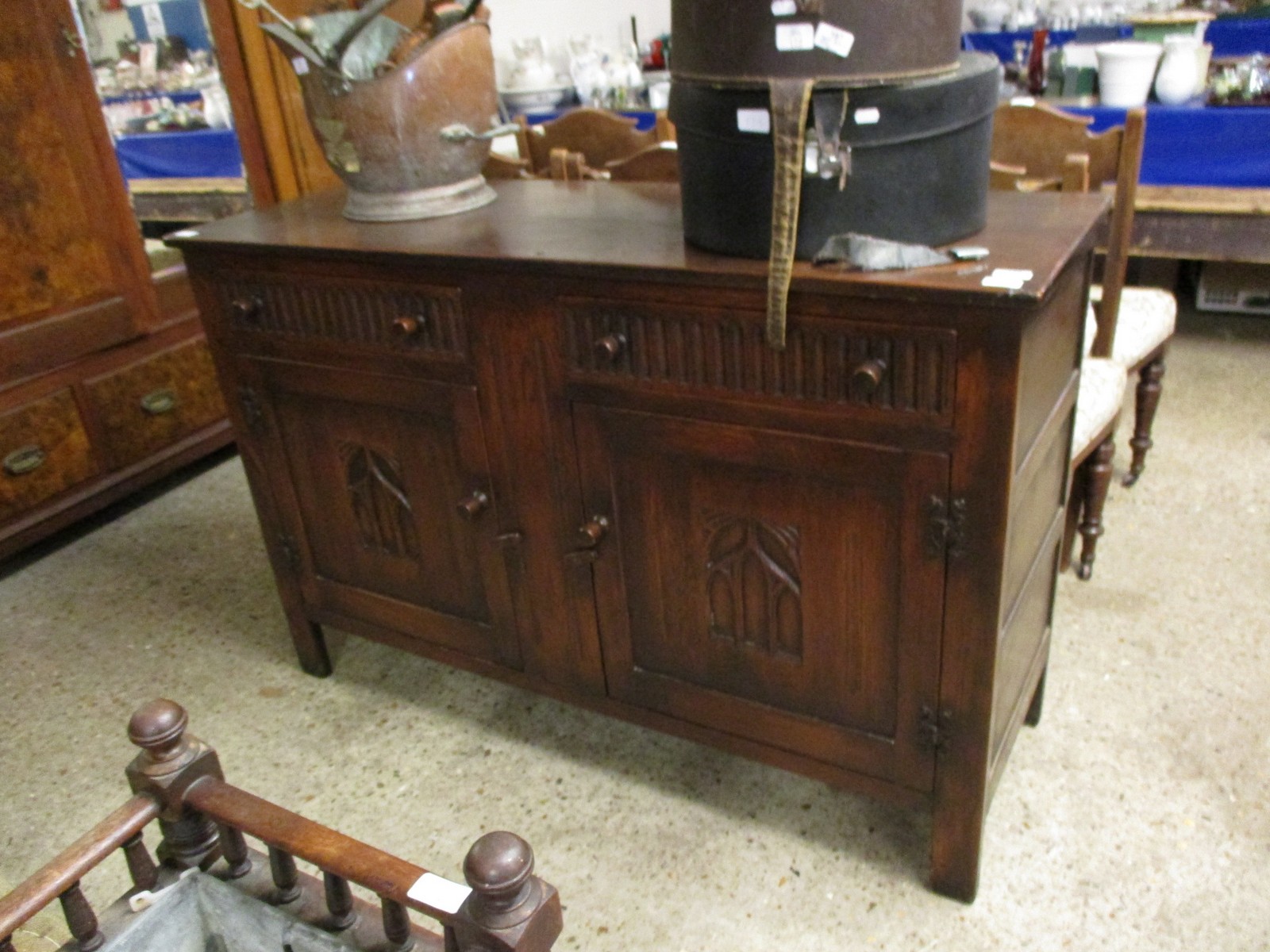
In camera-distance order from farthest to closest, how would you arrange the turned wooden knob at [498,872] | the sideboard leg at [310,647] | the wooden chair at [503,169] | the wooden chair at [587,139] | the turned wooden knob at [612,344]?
the wooden chair at [587,139] → the wooden chair at [503,169] → the sideboard leg at [310,647] → the turned wooden knob at [612,344] → the turned wooden knob at [498,872]

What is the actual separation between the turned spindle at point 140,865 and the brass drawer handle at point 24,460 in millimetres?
1668

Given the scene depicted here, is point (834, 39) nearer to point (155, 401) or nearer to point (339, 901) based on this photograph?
point (339, 901)

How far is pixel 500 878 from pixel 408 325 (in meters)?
0.86

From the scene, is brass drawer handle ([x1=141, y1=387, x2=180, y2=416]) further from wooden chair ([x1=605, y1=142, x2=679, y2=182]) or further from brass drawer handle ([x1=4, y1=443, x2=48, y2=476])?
wooden chair ([x1=605, y1=142, x2=679, y2=182])

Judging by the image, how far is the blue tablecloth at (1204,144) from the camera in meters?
2.76

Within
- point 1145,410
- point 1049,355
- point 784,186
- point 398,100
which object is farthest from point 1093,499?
point 398,100

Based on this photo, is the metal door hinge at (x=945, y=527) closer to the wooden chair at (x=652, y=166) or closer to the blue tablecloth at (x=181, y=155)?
the wooden chair at (x=652, y=166)

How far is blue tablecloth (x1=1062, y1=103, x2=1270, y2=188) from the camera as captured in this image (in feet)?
9.07

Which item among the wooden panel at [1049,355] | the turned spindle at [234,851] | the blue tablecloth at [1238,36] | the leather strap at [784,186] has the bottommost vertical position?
the turned spindle at [234,851]

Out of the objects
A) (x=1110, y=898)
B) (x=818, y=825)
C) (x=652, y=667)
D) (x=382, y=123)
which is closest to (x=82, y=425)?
(x=382, y=123)

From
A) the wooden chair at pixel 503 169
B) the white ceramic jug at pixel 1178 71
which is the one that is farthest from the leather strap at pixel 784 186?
the white ceramic jug at pixel 1178 71

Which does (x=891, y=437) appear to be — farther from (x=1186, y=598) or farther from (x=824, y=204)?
(x=1186, y=598)

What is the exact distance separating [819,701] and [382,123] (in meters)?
1.04

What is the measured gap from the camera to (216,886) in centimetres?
104
